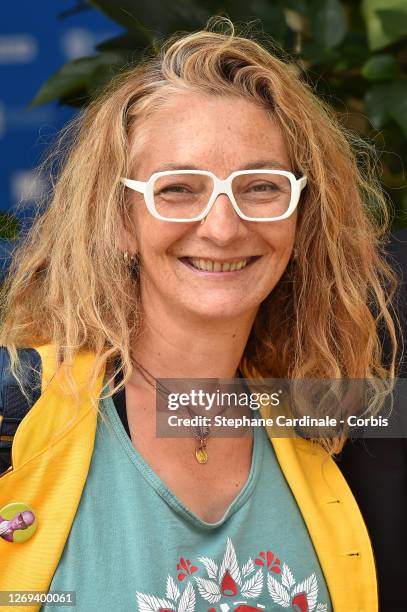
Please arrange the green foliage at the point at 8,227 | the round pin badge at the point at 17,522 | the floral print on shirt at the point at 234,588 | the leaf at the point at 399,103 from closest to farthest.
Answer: the round pin badge at the point at 17,522 → the floral print on shirt at the point at 234,588 → the green foliage at the point at 8,227 → the leaf at the point at 399,103

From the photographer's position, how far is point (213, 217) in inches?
79.1

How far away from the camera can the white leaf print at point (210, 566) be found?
1.95 m

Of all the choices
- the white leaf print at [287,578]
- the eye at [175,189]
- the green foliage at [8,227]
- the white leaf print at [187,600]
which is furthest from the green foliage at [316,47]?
the white leaf print at [187,600]

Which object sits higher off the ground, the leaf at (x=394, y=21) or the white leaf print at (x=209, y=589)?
the leaf at (x=394, y=21)

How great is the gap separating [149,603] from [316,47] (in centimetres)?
178

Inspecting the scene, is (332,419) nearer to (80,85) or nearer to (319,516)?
(319,516)

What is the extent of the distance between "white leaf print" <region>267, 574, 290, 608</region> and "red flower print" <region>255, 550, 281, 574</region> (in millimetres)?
20

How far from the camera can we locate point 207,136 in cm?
203

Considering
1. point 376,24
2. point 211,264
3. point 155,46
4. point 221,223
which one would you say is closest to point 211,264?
point 211,264

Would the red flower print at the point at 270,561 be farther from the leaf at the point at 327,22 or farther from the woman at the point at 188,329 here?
the leaf at the point at 327,22

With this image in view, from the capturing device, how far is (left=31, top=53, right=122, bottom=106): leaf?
9.94 feet

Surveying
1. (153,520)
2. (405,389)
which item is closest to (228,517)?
(153,520)

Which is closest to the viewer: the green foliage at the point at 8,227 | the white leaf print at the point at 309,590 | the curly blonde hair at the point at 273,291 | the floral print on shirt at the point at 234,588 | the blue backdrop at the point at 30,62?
the floral print on shirt at the point at 234,588

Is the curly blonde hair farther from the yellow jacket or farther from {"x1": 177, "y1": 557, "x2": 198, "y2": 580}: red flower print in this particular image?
{"x1": 177, "y1": 557, "x2": 198, "y2": 580}: red flower print
